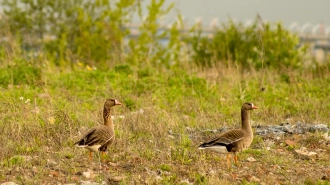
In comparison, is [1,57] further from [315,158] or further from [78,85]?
[315,158]

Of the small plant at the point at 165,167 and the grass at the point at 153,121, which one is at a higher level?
the grass at the point at 153,121

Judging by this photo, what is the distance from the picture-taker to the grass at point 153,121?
8.16m

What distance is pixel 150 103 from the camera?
13000mm

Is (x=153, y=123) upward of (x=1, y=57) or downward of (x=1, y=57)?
downward

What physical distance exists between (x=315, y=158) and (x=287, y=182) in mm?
1424

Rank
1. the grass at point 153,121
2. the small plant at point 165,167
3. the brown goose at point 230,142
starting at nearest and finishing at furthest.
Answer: the grass at point 153,121
the small plant at point 165,167
the brown goose at point 230,142

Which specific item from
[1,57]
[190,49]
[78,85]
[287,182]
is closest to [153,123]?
[287,182]

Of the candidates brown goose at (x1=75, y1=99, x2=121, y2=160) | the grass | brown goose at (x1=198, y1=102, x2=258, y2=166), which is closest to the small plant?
the grass

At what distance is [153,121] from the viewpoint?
10.6 m

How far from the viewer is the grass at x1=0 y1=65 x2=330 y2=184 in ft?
26.8

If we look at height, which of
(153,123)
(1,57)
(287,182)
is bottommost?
(287,182)

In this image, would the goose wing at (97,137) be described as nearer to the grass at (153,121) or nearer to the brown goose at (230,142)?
the grass at (153,121)

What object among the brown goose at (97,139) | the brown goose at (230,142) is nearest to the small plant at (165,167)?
the brown goose at (230,142)

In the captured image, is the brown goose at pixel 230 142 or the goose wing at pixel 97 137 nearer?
the goose wing at pixel 97 137
